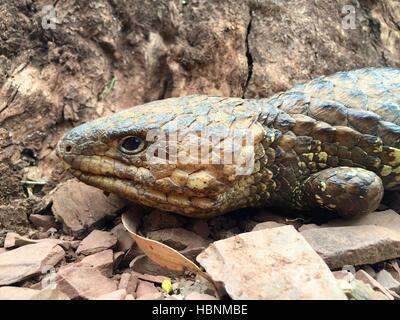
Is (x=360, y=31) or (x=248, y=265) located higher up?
(x=360, y=31)

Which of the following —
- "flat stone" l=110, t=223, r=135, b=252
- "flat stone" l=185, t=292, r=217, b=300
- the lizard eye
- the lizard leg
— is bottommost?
"flat stone" l=110, t=223, r=135, b=252

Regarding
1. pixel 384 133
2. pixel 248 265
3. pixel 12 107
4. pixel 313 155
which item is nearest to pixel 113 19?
pixel 12 107

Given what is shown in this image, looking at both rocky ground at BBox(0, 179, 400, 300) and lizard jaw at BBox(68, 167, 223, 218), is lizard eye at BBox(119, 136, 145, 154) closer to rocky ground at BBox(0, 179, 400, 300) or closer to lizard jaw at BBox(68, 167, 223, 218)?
lizard jaw at BBox(68, 167, 223, 218)

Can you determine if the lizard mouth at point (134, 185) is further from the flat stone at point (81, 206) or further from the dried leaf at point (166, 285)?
the dried leaf at point (166, 285)

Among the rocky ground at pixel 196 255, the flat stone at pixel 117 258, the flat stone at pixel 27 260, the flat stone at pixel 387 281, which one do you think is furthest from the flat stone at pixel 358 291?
the flat stone at pixel 27 260

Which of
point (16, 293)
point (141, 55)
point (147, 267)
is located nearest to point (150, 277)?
point (147, 267)

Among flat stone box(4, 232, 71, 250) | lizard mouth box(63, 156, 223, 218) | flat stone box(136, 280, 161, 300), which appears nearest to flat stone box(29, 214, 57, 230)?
flat stone box(4, 232, 71, 250)
